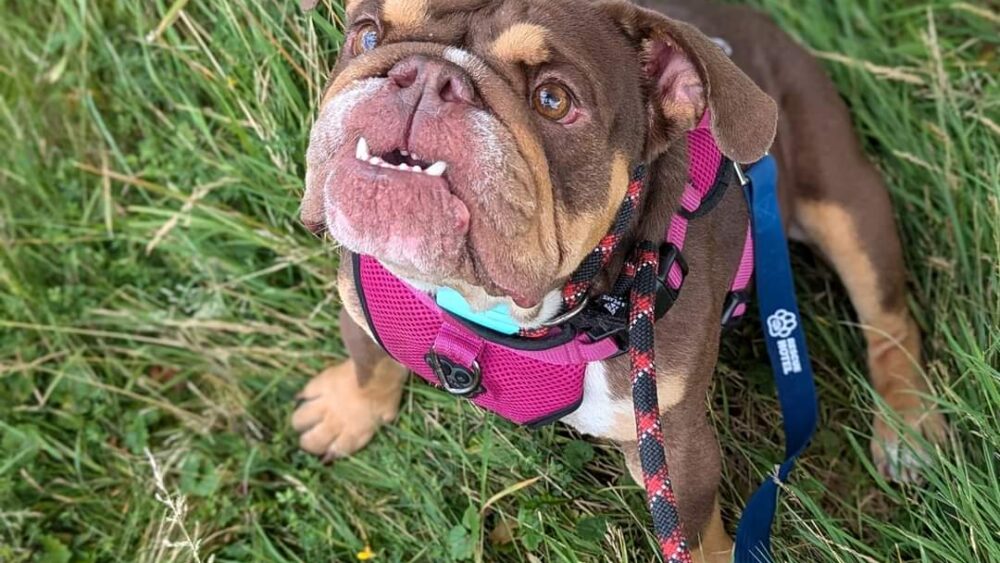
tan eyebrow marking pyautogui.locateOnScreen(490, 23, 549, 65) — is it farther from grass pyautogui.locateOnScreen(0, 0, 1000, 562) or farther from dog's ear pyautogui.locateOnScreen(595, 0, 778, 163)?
grass pyautogui.locateOnScreen(0, 0, 1000, 562)

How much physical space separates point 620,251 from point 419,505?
1.19 metres

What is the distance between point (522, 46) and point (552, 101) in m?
0.12

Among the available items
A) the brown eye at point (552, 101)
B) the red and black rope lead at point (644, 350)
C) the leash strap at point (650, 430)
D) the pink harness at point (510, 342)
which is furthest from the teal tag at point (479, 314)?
the brown eye at point (552, 101)

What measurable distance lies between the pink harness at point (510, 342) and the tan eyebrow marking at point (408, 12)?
0.62 m

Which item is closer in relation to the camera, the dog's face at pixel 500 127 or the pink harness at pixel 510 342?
the dog's face at pixel 500 127

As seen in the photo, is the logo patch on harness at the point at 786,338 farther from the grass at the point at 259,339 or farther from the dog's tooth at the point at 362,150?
the dog's tooth at the point at 362,150

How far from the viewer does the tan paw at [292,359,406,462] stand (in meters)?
3.16

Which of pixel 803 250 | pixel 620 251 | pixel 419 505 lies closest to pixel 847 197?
pixel 803 250

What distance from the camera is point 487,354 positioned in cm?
245

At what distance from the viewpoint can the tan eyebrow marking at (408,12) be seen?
2074mm

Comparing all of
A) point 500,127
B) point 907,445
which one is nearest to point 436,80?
point 500,127

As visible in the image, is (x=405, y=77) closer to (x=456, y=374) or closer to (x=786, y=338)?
(x=456, y=374)

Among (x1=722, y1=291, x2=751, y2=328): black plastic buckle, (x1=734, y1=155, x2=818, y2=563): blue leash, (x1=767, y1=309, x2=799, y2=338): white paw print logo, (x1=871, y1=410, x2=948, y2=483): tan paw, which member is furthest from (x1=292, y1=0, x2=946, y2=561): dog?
(x1=871, y1=410, x2=948, y2=483): tan paw

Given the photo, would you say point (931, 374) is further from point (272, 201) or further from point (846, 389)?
point (272, 201)
